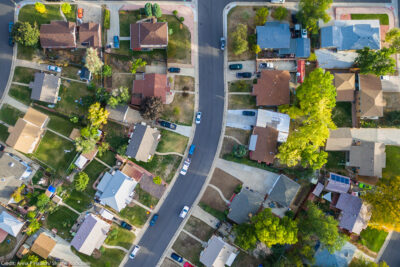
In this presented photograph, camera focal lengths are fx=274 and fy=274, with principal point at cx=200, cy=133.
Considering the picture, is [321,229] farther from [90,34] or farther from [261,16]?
[90,34]

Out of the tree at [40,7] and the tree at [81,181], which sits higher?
the tree at [40,7]

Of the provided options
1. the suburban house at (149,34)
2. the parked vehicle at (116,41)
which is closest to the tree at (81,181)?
the parked vehicle at (116,41)

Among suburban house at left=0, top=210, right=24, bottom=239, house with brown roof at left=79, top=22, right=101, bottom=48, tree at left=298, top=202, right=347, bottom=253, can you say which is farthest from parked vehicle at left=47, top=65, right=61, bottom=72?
tree at left=298, top=202, right=347, bottom=253

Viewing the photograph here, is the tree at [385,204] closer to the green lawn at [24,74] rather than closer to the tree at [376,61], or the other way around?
the tree at [376,61]

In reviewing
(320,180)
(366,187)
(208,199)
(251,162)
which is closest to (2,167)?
(208,199)

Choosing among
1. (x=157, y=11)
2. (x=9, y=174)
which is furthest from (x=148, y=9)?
(x=9, y=174)

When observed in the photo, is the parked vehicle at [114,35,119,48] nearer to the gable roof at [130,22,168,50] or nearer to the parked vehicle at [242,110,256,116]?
the gable roof at [130,22,168,50]
